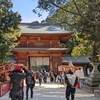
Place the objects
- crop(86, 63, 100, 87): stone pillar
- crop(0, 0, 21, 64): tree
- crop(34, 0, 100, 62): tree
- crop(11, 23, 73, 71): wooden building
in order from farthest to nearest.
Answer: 1. crop(11, 23, 73, 71): wooden building
2. crop(0, 0, 21, 64): tree
3. crop(86, 63, 100, 87): stone pillar
4. crop(34, 0, 100, 62): tree

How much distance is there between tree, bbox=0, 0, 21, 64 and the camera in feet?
55.1

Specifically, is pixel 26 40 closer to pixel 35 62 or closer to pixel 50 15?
pixel 35 62

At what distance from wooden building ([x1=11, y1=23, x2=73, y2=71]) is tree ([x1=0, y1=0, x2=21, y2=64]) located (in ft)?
48.8

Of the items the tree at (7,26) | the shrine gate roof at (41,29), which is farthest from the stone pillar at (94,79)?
the shrine gate roof at (41,29)

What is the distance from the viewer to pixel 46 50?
33.7 meters

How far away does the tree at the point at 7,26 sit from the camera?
16.8 meters

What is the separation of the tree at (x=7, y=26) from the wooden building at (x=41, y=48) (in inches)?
586

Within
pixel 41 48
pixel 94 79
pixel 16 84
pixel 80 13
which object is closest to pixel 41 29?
pixel 41 48

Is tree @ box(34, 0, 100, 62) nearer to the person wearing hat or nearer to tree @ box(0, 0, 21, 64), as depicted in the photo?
tree @ box(0, 0, 21, 64)

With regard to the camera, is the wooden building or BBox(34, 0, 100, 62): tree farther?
the wooden building

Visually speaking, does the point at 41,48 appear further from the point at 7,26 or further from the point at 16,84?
the point at 16,84

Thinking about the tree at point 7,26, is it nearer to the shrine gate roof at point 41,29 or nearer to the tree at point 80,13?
the tree at point 80,13

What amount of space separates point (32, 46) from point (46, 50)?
2572 millimetres

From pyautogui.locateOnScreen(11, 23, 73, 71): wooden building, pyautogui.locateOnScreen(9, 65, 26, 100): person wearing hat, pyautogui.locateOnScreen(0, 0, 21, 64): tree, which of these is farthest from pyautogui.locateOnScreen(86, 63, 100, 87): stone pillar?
pyautogui.locateOnScreen(11, 23, 73, 71): wooden building
